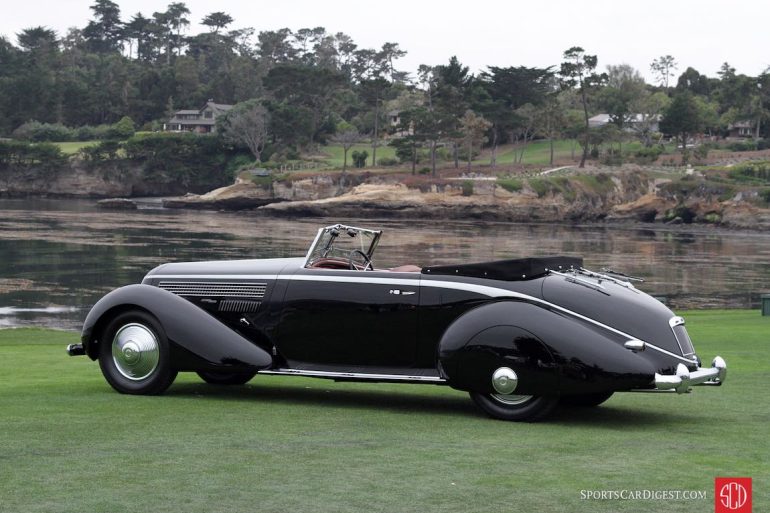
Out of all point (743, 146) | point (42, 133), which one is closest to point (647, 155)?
point (743, 146)

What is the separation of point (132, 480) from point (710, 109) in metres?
134

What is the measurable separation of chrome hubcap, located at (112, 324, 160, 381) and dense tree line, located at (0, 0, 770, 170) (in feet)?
352

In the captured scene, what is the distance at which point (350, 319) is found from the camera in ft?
32.9

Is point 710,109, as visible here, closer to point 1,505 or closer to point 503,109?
point 503,109

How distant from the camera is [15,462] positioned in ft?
23.4

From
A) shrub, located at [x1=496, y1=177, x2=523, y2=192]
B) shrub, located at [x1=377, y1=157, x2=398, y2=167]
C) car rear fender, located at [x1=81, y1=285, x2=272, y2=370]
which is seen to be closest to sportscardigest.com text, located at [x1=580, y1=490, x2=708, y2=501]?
Answer: car rear fender, located at [x1=81, y1=285, x2=272, y2=370]

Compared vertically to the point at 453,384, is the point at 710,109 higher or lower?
higher

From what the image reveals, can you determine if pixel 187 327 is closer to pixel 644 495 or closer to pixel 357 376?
pixel 357 376

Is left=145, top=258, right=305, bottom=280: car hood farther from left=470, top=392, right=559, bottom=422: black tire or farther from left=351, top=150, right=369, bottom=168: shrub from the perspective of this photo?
left=351, top=150, right=369, bottom=168: shrub

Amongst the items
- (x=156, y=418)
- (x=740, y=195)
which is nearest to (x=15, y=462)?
(x=156, y=418)

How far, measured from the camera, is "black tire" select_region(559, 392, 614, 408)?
9.92 metres

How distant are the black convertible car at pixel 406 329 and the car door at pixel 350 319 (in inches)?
0.5

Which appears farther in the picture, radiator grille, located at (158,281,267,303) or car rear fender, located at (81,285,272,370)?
radiator grille, located at (158,281,267,303)

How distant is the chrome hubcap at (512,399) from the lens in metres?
9.20
